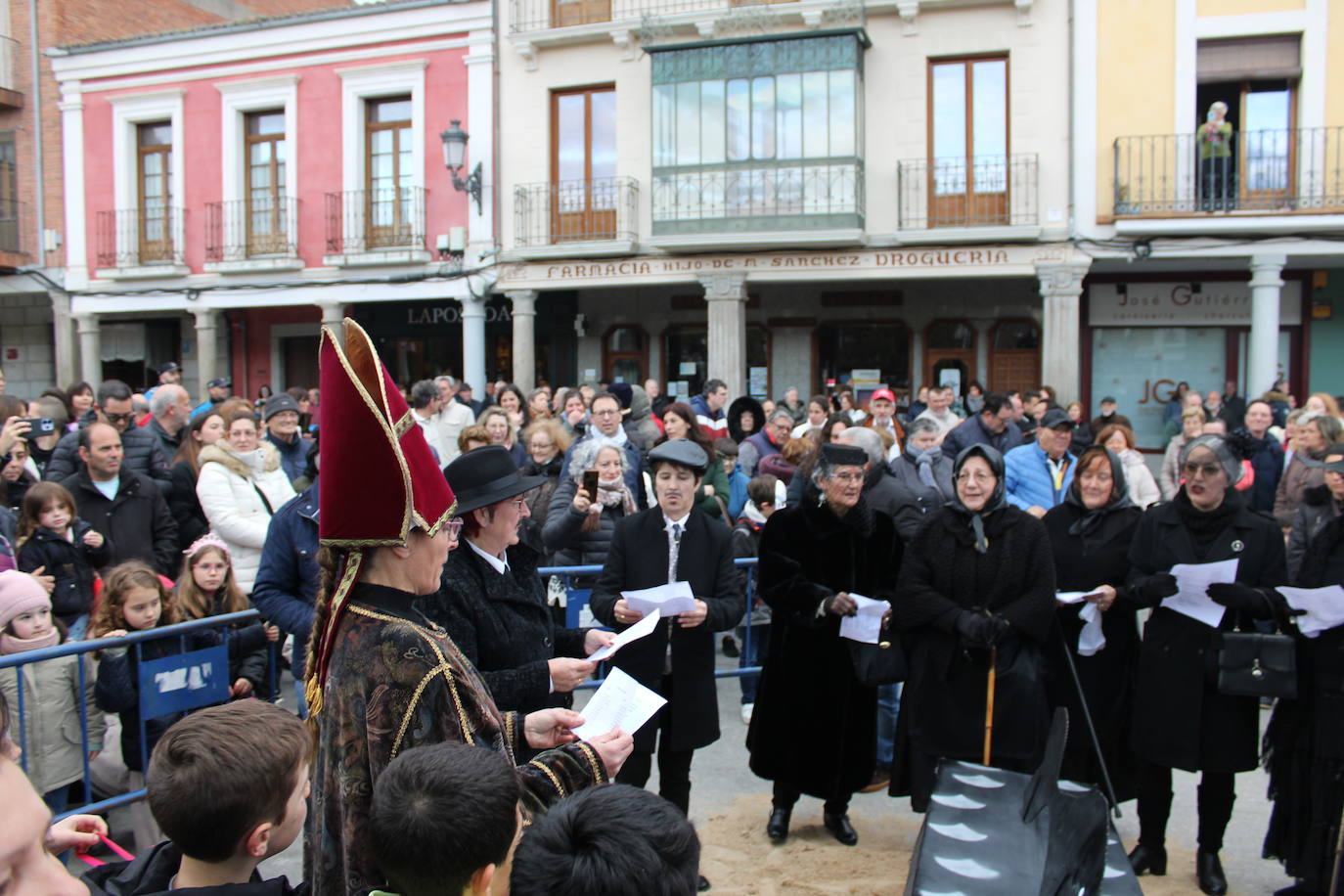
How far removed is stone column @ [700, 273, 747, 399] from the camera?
16406 mm

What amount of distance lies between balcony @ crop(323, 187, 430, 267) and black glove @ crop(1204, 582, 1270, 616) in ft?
51.1

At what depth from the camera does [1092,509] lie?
16.2 ft

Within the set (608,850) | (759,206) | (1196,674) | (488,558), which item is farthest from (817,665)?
(759,206)

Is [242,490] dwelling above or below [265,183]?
below

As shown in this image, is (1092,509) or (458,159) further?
(458,159)

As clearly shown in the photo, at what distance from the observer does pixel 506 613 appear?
2924 mm

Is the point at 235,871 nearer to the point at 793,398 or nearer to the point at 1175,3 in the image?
the point at 793,398

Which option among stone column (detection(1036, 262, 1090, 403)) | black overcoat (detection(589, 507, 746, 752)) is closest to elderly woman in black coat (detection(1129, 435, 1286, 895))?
black overcoat (detection(589, 507, 746, 752))

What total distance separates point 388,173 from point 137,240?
540 cm

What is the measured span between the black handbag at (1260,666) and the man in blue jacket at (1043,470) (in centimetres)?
311

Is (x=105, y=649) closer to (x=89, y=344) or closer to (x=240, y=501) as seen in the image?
(x=240, y=501)

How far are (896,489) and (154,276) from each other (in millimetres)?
18000

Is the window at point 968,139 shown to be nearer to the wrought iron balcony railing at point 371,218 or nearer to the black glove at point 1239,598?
the wrought iron balcony railing at point 371,218

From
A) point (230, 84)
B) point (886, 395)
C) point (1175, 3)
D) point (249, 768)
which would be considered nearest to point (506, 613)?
point (249, 768)
